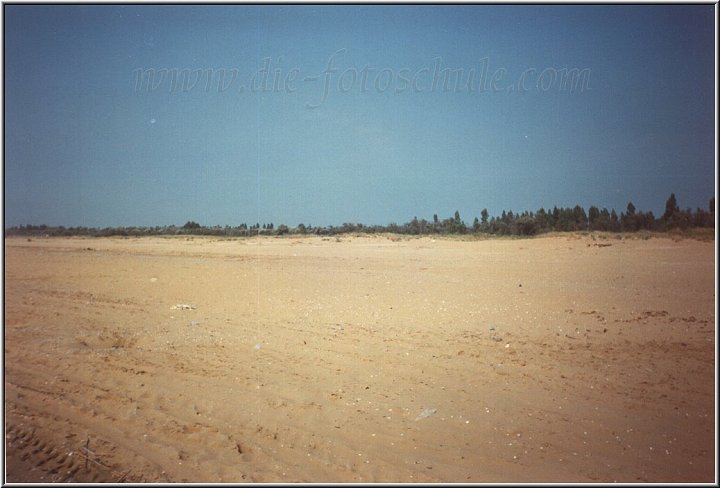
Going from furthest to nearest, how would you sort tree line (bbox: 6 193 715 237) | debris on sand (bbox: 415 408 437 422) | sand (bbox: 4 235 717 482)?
tree line (bbox: 6 193 715 237), debris on sand (bbox: 415 408 437 422), sand (bbox: 4 235 717 482)

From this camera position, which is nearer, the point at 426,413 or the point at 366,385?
the point at 426,413

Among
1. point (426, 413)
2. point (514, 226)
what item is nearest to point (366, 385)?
point (426, 413)

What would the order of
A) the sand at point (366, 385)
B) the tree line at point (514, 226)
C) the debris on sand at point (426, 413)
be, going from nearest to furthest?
the sand at point (366, 385)
the debris on sand at point (426, 413)
the tree line at point (514, 226)

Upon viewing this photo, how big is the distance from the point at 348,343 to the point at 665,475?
4.35 m

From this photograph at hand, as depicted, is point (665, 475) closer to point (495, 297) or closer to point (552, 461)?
point (552, 461)

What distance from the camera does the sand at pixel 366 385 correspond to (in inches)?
159

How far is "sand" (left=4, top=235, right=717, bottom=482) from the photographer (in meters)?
4.03

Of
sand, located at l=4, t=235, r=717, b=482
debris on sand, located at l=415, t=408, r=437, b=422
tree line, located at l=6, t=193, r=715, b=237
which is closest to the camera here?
sand, located at l=4, t=235, r=717, b=482

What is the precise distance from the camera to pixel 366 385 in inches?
218

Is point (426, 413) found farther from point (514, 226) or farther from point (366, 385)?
point (514, 226)

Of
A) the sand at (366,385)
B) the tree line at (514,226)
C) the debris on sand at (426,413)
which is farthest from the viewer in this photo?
the tree line at (514,226)

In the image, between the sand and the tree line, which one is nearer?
the sand

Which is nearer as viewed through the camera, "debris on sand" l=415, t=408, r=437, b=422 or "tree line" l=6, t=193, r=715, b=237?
"debris on sand" l=415, t=408, r=437, b=422

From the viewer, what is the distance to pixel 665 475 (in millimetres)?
3869
